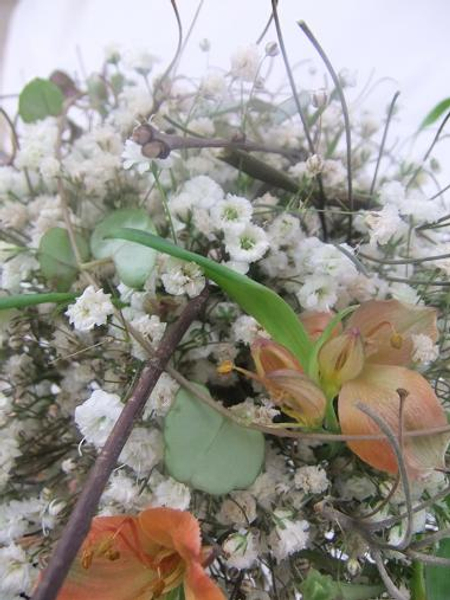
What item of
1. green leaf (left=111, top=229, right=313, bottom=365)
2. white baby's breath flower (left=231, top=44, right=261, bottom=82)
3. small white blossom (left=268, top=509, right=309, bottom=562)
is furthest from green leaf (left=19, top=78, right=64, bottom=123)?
small white blossom (left=268, top=509, right=309, bottom=562)

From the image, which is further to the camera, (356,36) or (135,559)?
(356,36)

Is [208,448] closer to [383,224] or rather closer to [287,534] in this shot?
[287,534]


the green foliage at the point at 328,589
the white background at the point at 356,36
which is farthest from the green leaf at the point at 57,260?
the white background at the point at 356,36

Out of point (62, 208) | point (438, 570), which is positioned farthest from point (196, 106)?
point (438, 570)

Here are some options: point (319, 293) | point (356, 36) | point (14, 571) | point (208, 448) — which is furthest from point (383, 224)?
point (356, 36)

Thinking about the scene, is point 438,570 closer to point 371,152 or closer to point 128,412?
point 128,412

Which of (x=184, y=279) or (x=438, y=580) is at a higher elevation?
(x=184, y=279)
